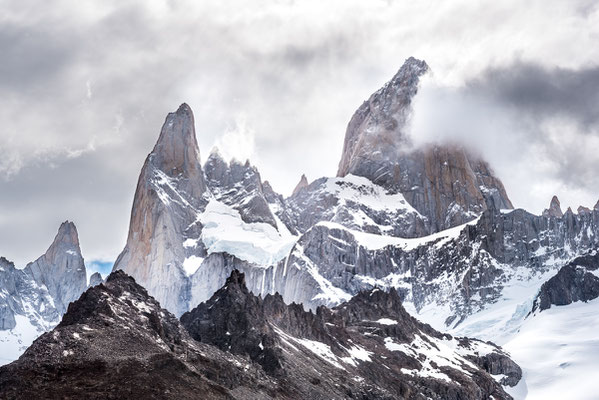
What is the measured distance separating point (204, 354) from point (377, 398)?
4414 cm

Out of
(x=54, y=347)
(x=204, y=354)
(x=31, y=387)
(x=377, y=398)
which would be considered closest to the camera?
(x=31, y=387)

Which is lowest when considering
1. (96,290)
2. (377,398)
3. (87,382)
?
(377,398)

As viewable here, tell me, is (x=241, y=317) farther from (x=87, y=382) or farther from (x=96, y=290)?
(x=87, y=382)

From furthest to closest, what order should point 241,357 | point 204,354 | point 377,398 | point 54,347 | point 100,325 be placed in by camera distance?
point 377,398
point 241,357
point 204,354
point 100,325
point 54,347

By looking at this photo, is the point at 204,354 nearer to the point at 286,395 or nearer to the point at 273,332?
the point at 286,395

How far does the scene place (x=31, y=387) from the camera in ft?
421

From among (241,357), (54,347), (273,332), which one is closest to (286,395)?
(241,357)

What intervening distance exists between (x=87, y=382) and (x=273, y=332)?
71.1 m

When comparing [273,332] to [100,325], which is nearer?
[100,325]

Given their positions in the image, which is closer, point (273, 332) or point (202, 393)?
point (202, 393)

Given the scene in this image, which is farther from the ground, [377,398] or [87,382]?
[87,382]

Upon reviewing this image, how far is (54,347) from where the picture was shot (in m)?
140

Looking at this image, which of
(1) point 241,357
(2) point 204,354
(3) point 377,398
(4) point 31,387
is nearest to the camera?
(4) point 31,387

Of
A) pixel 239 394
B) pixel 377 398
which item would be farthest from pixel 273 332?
pixel 239 394
